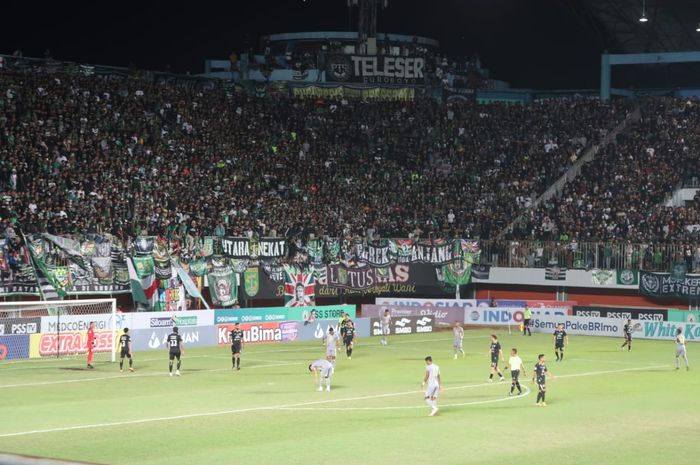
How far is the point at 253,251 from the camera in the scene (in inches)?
2354

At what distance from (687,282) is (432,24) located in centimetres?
3884

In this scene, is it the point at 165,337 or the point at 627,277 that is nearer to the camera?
the point at 165,337

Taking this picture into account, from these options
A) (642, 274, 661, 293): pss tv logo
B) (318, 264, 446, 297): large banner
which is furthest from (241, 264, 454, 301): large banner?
(642, 274, 661, 293): pss tv logo

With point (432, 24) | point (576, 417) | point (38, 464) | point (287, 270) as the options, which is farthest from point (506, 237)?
point (38, 464)

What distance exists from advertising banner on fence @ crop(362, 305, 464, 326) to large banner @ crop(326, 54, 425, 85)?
21900 millimetres

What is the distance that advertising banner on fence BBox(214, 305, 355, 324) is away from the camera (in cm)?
5566

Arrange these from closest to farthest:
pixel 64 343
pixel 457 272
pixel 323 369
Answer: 1. pixel 323 369
2. pixel 64 343
3. pixel 457 272

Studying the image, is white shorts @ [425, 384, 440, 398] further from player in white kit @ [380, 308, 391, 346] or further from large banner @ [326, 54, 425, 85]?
large banner @ [326, 54, 425, 85]

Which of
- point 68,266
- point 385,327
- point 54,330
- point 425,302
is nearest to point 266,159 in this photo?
point 425,302

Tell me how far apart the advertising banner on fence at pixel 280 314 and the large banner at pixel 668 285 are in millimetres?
18455

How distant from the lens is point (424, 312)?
218ft

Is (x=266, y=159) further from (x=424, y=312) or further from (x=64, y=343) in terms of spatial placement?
(x=64, y=343)

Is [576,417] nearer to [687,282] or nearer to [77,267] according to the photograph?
[77,267]

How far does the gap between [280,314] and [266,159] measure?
1487cm
